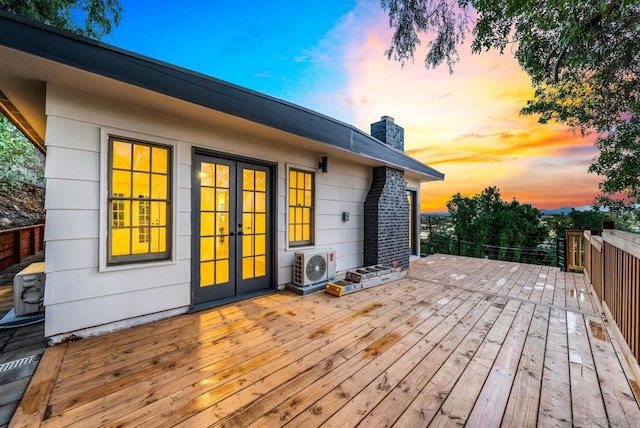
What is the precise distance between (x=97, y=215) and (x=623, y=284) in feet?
16.6

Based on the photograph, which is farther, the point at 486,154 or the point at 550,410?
the point at 486,154

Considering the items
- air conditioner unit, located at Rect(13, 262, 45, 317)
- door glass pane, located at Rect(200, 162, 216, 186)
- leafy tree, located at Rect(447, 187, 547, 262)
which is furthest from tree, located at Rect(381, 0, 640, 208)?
leafy tree, located at Rect(447, 187, 547, 262)

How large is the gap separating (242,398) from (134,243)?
6.96 feet

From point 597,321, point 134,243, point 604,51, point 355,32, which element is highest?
point 355,32

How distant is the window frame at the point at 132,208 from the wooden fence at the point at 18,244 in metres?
4.97

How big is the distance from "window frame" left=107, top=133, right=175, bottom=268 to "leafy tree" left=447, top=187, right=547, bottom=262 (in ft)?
35.6

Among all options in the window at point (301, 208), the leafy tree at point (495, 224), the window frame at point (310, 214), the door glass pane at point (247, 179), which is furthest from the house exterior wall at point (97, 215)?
the leafy tree at point (495, 224)

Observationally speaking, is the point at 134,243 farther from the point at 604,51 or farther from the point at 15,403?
the point at 604,51

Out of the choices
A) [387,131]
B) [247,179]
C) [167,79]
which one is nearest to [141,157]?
[167,79]

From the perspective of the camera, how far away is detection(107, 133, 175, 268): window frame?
2568 mm

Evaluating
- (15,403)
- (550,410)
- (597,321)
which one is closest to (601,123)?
(597,321)

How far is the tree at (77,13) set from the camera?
3.87m

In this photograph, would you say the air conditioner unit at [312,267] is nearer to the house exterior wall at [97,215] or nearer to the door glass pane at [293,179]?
the door glass pane at [293,179]

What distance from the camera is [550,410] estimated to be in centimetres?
153
